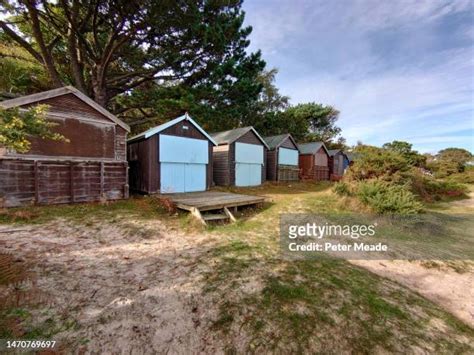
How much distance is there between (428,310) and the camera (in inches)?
118

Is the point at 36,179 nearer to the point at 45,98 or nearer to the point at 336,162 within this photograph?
the point at 45,98

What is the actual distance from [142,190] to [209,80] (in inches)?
295

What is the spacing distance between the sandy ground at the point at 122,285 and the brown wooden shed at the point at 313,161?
63.0 ft

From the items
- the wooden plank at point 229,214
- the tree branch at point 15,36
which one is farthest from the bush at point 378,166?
the tree branch at point 15,36

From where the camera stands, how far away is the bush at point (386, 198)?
802 centimetres

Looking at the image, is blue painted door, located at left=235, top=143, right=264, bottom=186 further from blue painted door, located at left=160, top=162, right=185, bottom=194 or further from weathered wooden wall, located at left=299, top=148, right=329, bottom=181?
weathered wooden wall, located at left=299, top=148, right=329, bottom=181

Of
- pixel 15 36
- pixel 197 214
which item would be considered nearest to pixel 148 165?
pixel 197 214

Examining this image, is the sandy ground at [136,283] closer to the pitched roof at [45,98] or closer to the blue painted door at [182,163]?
the pitched roof at [45,98]

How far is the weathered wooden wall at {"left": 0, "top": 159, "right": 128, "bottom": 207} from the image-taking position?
23.8 ft

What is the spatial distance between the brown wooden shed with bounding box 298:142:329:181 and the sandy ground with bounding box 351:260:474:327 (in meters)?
18.4

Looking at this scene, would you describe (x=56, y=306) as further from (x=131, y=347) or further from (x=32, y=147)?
(x=32, y=147)

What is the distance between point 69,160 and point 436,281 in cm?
1153

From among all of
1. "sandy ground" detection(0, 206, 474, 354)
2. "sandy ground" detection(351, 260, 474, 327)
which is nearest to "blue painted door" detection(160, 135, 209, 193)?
"sandy ground" detection(0, 206, 474, 354)

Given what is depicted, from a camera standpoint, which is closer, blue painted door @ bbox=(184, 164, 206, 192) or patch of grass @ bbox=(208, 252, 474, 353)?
patch of grass @ bbox=(208, 252, 474, 353)
